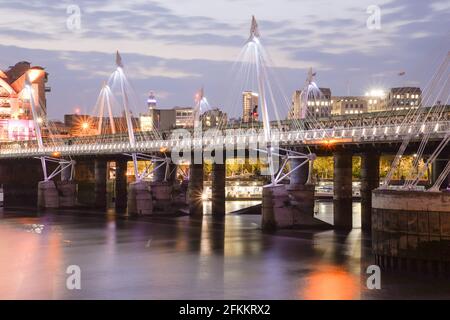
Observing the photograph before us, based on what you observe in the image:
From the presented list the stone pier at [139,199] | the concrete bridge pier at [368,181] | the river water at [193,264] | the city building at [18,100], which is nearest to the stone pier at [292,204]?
the river water at [193,264]

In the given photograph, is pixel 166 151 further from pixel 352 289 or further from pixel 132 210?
pixel 352 289

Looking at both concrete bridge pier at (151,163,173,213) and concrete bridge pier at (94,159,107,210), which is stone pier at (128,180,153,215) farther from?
concrete bridge pier at (94,159,107,210)

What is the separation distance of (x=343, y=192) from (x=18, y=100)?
352ft

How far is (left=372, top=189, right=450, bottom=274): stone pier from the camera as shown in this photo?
117ft

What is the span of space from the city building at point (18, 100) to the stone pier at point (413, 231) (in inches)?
4472

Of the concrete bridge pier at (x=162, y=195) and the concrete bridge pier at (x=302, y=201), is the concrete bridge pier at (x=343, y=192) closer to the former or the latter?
the concrete bridge pier at (x=302, y=201)

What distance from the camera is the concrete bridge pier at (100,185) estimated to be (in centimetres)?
9975

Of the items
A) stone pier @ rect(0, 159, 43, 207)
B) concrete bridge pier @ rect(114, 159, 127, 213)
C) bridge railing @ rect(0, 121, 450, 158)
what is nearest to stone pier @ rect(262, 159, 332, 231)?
bridge railing @ rect(0, 121, 450, 158)

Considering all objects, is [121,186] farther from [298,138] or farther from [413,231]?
[413,231]

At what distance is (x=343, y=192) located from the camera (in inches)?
2502

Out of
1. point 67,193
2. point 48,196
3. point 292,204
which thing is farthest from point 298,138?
point 67,193

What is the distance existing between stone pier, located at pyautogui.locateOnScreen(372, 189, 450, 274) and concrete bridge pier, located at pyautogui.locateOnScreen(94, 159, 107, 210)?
65.1 meters

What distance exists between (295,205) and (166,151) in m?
23.3
